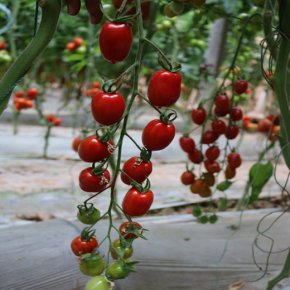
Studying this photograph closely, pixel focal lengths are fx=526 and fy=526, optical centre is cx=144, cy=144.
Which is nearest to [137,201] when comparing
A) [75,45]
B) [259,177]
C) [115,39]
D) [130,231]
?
[130,231]

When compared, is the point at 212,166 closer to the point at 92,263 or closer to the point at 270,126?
the point at 270,126

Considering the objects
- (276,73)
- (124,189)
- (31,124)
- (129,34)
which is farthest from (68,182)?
(31,124)

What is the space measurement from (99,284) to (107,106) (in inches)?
7.5

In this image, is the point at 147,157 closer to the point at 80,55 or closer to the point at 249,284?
the point at 249,284

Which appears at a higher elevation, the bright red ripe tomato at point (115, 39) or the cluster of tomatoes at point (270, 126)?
the bright red ripe tomato at point (115, 39)

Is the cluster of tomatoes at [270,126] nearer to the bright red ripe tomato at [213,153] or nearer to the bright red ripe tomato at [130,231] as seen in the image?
the bright red ripe tomato at [213,153]

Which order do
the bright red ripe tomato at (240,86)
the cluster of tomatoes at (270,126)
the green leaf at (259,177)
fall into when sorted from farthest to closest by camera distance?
the cluster of tomatoes at (270,126), the green leaf at (259,177), the bright red ripe tomato at (240,86)

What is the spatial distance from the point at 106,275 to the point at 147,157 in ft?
0.45

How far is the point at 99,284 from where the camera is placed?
56 centimetres

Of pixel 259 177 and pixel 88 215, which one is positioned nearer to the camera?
pixel 88 215

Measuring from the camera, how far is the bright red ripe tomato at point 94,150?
1.86 ft

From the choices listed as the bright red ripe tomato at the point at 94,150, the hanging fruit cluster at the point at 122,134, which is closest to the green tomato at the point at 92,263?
the hanging fruit cluster at the point at 122,134

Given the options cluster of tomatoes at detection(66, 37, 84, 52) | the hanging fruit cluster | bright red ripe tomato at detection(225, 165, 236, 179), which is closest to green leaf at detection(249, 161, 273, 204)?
bright red ripe tomato at detection(225, 165, 236, 179)

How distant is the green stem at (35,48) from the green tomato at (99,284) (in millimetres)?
220
